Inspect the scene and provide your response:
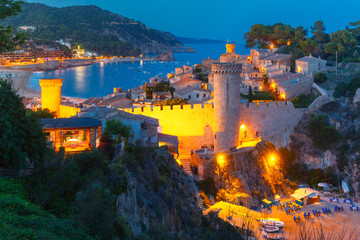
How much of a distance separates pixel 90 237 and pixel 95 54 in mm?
113772

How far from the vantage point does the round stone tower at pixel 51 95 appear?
1597 centimetres

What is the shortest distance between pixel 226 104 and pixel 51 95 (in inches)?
283

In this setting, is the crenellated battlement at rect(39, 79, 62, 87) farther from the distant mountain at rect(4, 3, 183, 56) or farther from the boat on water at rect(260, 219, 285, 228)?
the distant mountain at rect(4, 3, 183, 56)

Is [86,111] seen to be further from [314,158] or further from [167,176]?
[314,158]

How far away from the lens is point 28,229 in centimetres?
546

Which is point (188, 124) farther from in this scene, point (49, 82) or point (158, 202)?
point (158, 202)

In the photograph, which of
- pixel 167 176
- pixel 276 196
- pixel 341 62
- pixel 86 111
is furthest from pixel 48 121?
pixel 341 62

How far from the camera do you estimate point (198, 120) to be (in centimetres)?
1644

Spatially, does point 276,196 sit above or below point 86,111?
below

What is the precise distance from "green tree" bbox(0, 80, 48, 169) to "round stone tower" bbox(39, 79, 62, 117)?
7.47 metres

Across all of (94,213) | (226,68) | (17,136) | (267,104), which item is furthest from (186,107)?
(94,213)

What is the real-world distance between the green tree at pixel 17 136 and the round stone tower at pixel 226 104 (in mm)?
8748

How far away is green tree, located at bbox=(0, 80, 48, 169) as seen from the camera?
777 centimetres

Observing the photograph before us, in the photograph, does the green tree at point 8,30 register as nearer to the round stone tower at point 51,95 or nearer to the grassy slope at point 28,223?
the grassy slope at point 28,223
